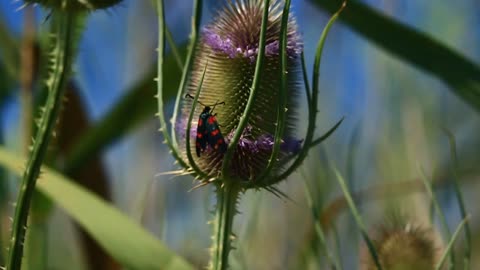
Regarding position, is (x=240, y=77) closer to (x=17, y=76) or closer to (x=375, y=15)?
(x=375, y=15)

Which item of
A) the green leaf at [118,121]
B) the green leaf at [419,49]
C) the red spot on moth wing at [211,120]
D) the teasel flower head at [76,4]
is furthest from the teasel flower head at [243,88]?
the green leaf at [118,121]

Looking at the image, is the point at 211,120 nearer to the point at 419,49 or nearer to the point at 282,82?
the point at 282,82

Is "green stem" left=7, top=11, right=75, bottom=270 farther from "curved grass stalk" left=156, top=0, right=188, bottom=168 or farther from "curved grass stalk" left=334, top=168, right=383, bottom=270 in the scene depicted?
"curved grass stalk" left=334, top=168, right=383, bottom=270

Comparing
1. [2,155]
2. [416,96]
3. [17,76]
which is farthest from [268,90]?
[416,96]

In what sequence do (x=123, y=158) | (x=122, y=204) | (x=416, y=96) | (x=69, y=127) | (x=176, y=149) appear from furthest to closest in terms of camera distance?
(x=123, y=158)
(x=122, y=204)
(x=416, y=96)
(x=69, y=127)
(x=176, y=149)

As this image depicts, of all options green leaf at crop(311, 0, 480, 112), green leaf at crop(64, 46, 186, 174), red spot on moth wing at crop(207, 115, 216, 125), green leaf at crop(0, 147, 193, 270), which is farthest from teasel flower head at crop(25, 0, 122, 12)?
green leaf at crop(64, 46, 186, 174)

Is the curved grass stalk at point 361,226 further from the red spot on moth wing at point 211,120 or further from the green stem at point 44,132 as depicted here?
the green stem at point 44,132
